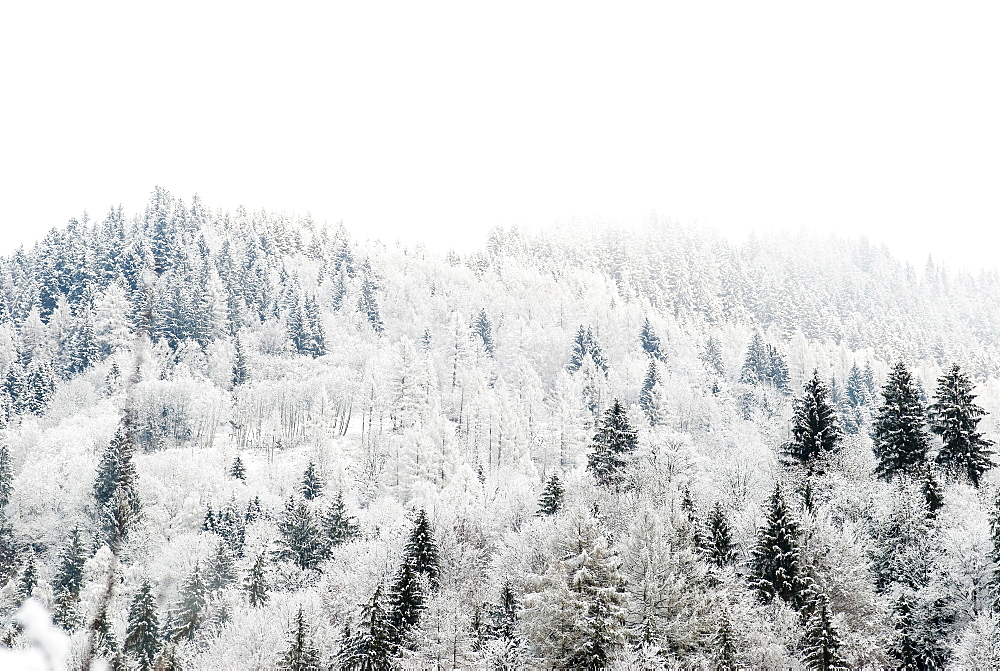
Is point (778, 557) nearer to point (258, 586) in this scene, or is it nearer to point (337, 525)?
point (258, 586)

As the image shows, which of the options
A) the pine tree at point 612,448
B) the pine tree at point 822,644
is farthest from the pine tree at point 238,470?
the pine tree at point 822,644

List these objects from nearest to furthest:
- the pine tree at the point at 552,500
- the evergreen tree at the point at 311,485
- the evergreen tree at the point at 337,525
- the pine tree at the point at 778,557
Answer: the pine tree at the point at 778,557
the pine tree at the point at 552,500
the evergreen tree at the point at 337,525
the evergreen tree at the point at 311,485

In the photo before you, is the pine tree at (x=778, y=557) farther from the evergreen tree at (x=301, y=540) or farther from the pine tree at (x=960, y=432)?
the evergreen tree at (x=301, y=540)

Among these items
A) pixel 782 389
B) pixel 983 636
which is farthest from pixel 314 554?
pixel 782 389

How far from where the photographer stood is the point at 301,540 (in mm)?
85250

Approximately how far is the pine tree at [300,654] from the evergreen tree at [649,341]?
132002mm

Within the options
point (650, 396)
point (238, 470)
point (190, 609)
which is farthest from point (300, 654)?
point (650, 396)

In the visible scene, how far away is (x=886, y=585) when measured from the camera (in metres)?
51.2

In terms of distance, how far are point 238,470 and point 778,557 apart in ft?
288

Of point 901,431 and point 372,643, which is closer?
point 372,643

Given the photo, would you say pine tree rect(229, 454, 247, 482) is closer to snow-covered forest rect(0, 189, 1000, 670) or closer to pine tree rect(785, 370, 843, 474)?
snow-covered forest rect(0, 189, 1000, 670)

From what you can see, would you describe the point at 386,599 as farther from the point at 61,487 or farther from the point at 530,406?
the point at 530,406

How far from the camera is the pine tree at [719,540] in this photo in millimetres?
55281

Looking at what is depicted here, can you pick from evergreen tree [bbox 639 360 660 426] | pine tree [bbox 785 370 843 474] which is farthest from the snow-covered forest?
evergreen tree [bbox 639 360 660 426]
